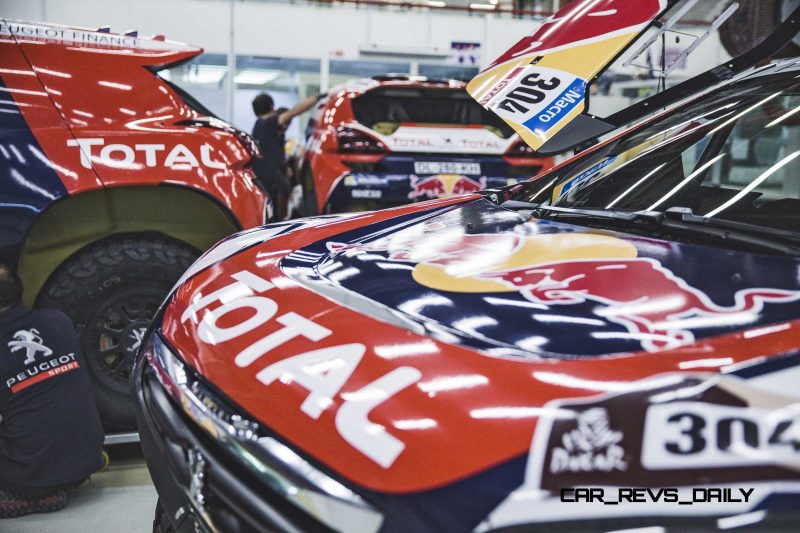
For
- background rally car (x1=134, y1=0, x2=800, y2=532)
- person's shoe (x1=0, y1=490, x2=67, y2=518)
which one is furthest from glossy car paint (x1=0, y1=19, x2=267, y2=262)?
background rally car (x1=134, y1=0, x2=800, y2=532)

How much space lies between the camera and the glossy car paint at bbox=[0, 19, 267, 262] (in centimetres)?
273

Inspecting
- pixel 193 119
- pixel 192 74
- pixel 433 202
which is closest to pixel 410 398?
pixel 433 202

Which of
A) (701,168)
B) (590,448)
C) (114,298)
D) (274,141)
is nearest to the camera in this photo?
(590,448)

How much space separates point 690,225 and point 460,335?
2.04 ft

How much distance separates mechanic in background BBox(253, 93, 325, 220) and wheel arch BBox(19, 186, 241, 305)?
328 cm

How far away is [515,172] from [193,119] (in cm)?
304

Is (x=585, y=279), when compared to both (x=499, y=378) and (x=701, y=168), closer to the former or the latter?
(x=499, y=378)

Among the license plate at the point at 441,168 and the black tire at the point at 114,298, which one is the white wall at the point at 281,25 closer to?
the license plate at the point at 441,168

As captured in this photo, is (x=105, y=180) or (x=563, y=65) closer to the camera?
(x=563, y=65)

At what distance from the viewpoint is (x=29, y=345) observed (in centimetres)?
259

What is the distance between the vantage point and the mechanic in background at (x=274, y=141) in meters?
6.43

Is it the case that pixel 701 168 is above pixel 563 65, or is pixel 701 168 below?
below

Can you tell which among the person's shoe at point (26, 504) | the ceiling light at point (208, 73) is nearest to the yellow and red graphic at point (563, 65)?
the person's shoe at point (26, 504)

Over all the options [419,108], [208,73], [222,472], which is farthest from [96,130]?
[208,73]
